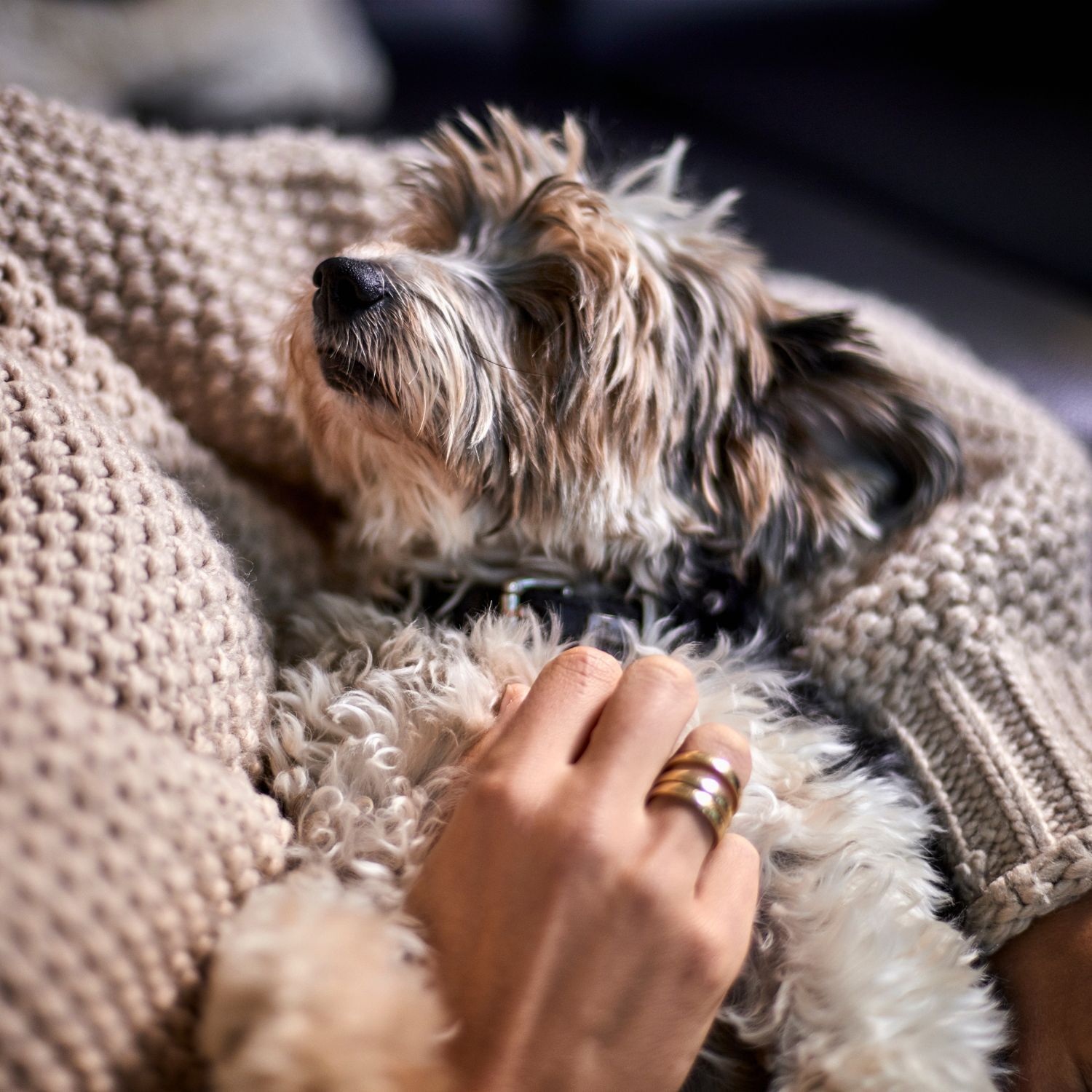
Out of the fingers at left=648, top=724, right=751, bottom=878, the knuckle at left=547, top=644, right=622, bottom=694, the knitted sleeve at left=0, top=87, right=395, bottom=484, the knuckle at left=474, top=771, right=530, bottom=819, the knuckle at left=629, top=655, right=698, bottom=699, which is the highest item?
the knitted sleeve at left=0, top=87, right=395, bottom=484

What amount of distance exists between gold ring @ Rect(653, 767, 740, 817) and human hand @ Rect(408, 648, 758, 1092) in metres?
0.03

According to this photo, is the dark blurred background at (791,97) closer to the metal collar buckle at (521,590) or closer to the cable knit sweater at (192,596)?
the cable knit sweater at (192,596)

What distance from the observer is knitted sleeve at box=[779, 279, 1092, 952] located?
3.51 ft

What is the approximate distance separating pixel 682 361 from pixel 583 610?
0.40m

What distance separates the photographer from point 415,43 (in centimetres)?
320

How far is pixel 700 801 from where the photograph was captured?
933mm

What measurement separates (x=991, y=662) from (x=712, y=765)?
19.1 inches

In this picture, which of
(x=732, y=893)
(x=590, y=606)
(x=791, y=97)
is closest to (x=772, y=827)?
(x=732, y=893)

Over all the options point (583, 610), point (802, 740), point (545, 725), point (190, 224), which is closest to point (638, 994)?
point (545, 725)

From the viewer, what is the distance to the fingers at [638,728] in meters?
0.92

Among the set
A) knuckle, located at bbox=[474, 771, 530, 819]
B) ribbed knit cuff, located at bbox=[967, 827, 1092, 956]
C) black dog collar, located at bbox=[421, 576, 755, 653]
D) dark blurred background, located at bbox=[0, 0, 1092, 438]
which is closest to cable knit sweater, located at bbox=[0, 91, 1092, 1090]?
ribbed knit cuff, located at bbox=[967, 827, 1092, 956]

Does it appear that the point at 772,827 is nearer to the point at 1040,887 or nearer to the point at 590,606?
the point at 1040,887

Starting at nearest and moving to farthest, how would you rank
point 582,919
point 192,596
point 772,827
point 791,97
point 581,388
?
point 582,919, point 192,596, point 772,827, point 581,388, point 791,97

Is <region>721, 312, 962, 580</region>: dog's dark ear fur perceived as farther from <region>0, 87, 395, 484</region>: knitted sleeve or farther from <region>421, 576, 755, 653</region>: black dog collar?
<region>0, 87, 395, 484</region>: knitted sleeve
